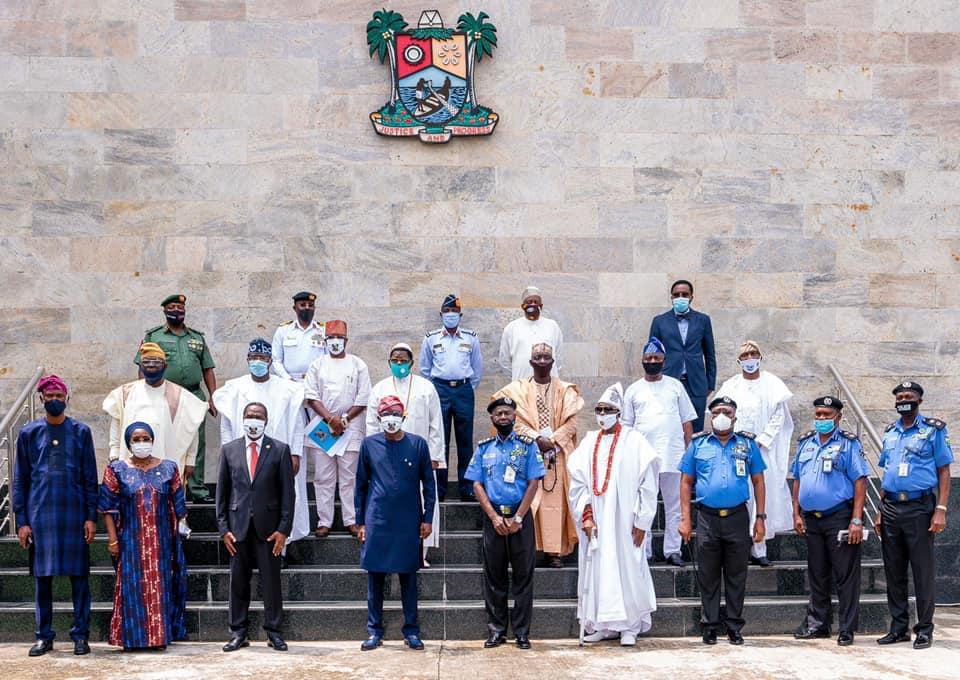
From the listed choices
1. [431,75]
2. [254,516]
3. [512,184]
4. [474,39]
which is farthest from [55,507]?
[474,39]

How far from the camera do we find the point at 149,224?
12328 mm

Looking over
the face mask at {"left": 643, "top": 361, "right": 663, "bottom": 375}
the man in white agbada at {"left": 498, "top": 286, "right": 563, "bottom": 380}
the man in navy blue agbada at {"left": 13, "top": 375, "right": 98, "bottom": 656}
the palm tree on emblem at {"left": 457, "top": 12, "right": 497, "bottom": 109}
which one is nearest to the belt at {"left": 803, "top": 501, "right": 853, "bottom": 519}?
the face mask at {"left": 643, "top": 361, "right": 663, "bottom": 375}

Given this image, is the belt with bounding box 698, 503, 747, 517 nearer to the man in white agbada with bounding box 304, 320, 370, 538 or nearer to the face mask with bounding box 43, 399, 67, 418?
the man in white agbada with bounding box 304, 320, 370, 538

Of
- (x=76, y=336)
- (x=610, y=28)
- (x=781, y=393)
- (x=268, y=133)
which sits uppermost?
(x=610, y=28)

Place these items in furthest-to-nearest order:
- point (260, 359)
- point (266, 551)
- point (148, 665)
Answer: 1. point (260, 359)
2. point (266, 551)
3. point (148, 665)

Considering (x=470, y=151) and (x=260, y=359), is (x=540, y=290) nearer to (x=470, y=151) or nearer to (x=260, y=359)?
(x=470, y=151)

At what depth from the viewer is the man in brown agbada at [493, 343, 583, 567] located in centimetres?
1014

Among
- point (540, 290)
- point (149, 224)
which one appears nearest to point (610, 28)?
point (540, 290)

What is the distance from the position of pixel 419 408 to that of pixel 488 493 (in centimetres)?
137

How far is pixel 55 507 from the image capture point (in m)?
9.11

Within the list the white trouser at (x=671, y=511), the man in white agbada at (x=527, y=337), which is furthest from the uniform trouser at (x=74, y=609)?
the white trouser at (x=671, y=511)

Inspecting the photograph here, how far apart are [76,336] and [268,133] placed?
2804 millimetres

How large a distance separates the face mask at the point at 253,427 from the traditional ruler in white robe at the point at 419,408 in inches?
48.0

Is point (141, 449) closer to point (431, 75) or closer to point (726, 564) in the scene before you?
point (726, 564)
